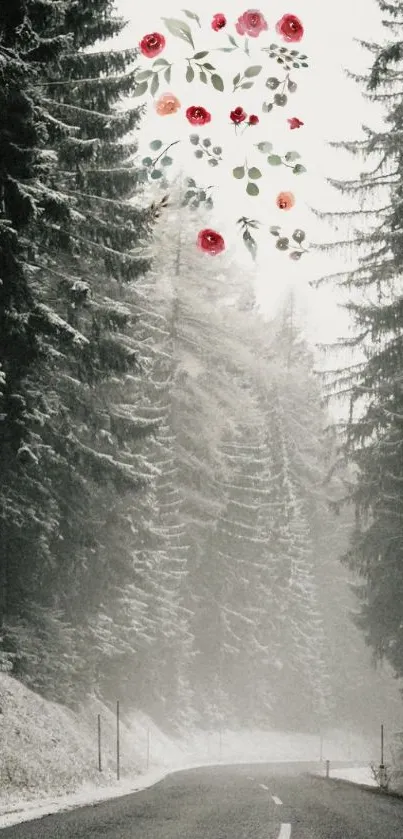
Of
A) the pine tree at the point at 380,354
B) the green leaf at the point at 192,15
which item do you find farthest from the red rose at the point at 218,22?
the pine tree at the point at 380,354

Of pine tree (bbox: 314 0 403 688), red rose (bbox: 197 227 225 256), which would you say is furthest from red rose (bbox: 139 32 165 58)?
pine tree (bbox: 314 0 403 688)

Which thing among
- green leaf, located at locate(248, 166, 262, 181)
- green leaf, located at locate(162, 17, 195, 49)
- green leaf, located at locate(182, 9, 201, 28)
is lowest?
green leaf, located at locate(248, 166, 262, 181)

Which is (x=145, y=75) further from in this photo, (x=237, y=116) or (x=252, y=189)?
(x=252, y=189)

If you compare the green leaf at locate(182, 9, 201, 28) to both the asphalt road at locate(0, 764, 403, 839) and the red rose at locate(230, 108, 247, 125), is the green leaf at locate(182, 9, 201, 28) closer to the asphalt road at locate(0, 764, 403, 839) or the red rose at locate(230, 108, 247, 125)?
the red rose at locate(230, 108, 247, 125)

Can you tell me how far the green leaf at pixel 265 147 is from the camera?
16.4ft

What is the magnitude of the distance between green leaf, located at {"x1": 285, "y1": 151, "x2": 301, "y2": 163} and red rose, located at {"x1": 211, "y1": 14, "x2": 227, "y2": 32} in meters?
0.87

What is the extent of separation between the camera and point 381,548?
72.4ft

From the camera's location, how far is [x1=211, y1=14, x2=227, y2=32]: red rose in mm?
4797

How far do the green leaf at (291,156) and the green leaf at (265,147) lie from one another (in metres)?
0.12

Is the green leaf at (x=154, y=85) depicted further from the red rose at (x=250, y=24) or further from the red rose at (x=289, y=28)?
the red rose at (x=289, y=28)

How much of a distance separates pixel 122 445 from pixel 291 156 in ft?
42.2

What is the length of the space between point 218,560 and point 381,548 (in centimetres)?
1722

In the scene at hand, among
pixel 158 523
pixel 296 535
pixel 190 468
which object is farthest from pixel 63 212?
pixel 296 535

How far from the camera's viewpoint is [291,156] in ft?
16.6
